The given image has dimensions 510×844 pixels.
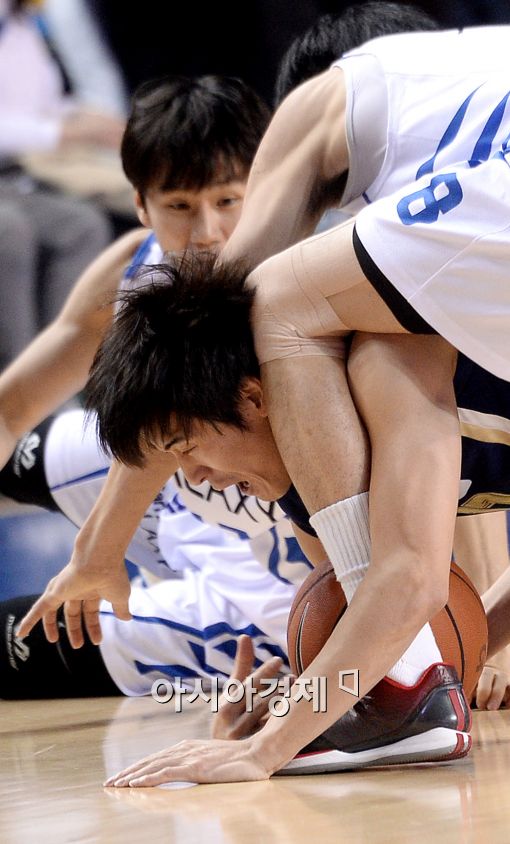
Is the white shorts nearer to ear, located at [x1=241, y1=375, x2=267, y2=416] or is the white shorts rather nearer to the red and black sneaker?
ear, located at [x1=241, y1=375, x2=267, y2=416]

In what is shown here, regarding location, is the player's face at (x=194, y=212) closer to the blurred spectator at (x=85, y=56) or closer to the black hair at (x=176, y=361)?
the black hair at (x=176, y=361)

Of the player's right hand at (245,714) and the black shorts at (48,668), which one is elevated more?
the player's right hand at (245,714)

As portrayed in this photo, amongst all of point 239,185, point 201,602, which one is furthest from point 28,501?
point 239,185

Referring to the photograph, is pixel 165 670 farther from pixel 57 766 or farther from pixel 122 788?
pixel 122 788

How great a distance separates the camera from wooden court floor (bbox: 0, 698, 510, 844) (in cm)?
134

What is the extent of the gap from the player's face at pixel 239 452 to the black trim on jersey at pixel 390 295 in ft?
0.75

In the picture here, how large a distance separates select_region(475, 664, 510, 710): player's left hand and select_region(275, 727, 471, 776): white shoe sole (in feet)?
2.07

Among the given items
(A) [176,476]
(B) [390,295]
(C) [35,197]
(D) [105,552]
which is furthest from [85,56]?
(B) [390,295]

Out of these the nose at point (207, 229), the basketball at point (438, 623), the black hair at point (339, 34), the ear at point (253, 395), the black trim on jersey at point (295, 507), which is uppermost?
the black hair at point (339, 34)

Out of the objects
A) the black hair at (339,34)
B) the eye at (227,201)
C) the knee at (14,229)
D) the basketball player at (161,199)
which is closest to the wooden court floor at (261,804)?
the basketball player at (161,199)

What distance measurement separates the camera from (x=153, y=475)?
2160 millimetres

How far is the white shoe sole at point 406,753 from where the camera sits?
1.71m

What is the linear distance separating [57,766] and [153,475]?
1.72 ft

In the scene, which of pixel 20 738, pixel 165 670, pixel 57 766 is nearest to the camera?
pixel 57 766
